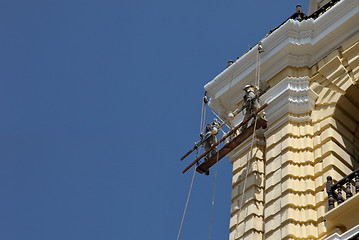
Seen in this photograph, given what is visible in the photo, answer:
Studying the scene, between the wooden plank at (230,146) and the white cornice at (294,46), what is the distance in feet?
6.37

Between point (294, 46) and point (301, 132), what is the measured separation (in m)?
2.29

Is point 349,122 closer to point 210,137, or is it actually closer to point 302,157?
point 302,157

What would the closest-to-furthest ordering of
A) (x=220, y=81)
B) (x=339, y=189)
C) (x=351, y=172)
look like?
(x=339, y=189) → (x=351, y=172) → (x=220, y=81)

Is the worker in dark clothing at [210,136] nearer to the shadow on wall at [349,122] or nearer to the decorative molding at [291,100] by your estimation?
the decorative molding at [291,100]

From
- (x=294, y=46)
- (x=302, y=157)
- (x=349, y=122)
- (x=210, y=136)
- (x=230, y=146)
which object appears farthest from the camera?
(x=294, y=46)

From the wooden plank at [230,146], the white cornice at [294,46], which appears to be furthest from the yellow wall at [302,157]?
the wooden plank at [230,146]

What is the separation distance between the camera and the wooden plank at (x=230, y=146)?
18.0 m

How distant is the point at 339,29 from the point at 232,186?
387 cm

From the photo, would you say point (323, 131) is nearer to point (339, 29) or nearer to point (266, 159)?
point (266, 159)

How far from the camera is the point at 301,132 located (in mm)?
17984

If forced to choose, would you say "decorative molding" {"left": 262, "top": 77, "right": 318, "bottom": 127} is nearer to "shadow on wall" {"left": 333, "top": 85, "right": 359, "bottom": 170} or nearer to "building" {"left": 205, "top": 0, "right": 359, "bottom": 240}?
"building" {"left": 205, "top": 0, "right": 359, "bottom": 240}

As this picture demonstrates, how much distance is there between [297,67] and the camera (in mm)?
19422

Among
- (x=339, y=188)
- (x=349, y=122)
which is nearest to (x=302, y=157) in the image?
(x=349, y=122)

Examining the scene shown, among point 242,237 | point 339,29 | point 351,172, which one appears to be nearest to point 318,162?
point 351,172
